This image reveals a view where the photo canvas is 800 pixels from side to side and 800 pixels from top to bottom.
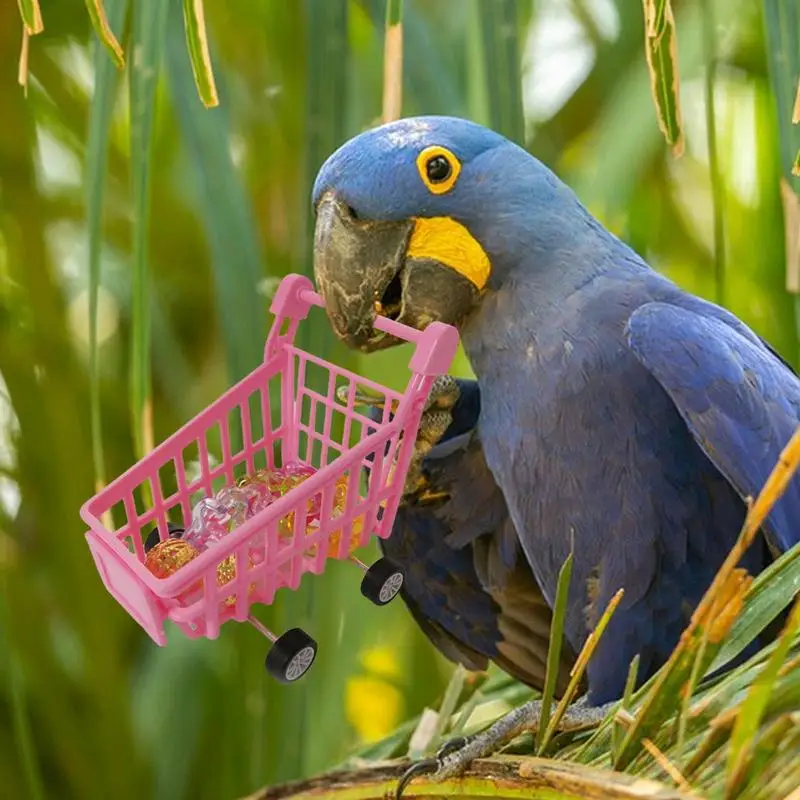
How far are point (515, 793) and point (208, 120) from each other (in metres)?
0.55

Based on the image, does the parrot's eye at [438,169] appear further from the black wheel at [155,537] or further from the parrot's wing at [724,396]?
the black wheel at [155,537]

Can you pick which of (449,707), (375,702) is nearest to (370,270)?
(449,707)

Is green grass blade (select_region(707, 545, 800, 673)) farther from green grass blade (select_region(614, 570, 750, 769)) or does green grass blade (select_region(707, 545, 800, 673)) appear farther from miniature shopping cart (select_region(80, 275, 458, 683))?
miniature shopping cart (select_region(80, 275, 458, 683))

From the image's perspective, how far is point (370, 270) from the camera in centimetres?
67

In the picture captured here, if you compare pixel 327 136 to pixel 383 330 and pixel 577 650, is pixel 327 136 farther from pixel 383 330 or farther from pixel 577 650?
pixel 577 650

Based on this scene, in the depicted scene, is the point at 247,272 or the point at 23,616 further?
the point at 23,616

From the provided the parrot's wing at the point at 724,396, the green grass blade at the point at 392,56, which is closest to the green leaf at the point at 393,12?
the green grass blade at the point at 392,56

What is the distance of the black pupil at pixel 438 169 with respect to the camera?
2.17 feet

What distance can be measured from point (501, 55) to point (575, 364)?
19cm

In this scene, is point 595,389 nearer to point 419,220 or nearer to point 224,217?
point 419,220

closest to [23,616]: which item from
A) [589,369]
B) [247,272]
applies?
[247,272]

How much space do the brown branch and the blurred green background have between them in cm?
28

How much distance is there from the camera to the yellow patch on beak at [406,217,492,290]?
671 mm

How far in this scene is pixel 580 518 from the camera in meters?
0.70
